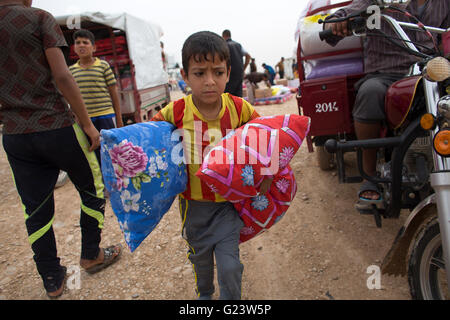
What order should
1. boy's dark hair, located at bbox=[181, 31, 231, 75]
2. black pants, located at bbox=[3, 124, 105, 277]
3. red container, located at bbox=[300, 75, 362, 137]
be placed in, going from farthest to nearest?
1. red container, located at bbox=[300, 75, 362, 137]
2. black pants, located at bbox=[3, 124, 105, 277]
3. boy's dark hair, located at bbox=[181, 31, 231, 75]

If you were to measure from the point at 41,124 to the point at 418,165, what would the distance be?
2474 mm

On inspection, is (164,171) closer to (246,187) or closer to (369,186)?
(246,187)

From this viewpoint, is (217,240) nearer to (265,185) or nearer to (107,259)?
(265,185)

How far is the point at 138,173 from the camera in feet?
4.38

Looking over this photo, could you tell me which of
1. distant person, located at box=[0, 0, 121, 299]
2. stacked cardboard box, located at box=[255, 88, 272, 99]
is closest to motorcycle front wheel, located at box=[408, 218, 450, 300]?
distant person, located at box=[0, 0, 121, 299]

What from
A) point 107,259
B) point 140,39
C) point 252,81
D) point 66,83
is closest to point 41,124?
point 66,83

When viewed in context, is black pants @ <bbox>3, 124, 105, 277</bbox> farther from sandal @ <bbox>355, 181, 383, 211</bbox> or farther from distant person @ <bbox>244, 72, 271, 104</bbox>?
distant person @ <bbox>244, 72, 271, 104</bbox>

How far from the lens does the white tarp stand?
5.40m

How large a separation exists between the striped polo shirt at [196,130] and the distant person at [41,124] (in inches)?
35.9

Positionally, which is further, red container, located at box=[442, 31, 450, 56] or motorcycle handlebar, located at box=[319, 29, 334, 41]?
motorcycle handlebar, located at box=[319, 29, 334, 41]

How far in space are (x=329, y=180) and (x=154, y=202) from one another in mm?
2777

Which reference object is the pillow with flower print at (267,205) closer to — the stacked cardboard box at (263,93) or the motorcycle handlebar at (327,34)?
the motorcycle handlebar at (327,34)

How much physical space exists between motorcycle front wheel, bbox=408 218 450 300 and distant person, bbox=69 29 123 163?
305 centimetres

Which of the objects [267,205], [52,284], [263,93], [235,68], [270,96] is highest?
[235,68]
